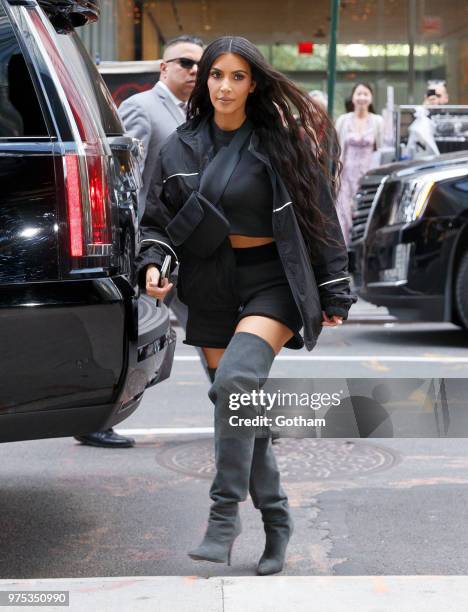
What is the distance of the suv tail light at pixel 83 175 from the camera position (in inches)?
139

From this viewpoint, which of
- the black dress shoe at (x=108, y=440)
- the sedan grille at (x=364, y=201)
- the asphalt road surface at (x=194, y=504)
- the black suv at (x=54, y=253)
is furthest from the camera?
the sedan grille at (x=364, y=201)

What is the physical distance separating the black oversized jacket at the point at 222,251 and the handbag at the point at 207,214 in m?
0.05

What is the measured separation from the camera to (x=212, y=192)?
3.72 metres

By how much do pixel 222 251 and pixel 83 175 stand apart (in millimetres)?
532

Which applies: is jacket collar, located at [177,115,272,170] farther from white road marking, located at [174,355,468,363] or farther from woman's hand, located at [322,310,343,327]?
white road marking, located at [174,355,468,363]

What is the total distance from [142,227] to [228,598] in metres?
1.32

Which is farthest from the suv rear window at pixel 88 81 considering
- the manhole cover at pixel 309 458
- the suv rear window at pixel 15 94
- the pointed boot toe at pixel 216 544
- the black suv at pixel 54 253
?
the manhole cover at pixel 309 458

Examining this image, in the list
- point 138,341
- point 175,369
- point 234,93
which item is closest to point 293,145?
point 234,93

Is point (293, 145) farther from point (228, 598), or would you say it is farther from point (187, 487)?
point (187, 487)

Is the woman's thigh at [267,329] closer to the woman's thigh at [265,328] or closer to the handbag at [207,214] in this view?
the woman's thigh at [265,328]

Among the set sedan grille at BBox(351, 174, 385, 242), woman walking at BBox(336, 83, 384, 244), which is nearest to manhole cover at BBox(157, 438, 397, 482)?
sedan grille at BBox(351, 174, 385, 242)

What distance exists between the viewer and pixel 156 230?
3.88 metres

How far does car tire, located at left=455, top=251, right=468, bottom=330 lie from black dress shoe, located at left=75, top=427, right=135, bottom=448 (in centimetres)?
378

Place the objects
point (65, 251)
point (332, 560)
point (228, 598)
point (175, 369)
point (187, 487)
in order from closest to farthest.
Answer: point (228, 598)
point (65, 251)
point (332, 560)
point (187, 487)
point (175, 369)
